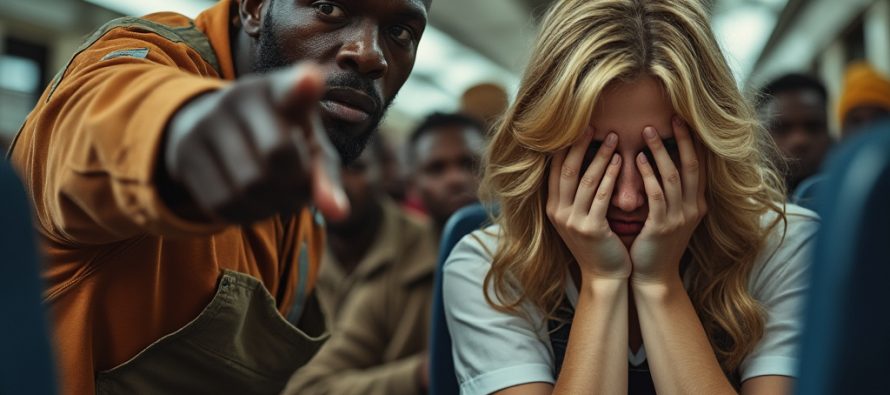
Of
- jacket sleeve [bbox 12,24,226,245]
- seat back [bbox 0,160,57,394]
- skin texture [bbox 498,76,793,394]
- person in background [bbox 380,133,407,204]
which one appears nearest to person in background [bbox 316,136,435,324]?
person in background [bbox 380,133,407,204]

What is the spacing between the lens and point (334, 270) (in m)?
2.87

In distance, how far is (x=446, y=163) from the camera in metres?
2.84

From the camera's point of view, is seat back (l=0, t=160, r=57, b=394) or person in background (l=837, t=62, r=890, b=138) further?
person in background (l=837, t=62, r=890, b=138)

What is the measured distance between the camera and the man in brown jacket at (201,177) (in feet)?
1.88

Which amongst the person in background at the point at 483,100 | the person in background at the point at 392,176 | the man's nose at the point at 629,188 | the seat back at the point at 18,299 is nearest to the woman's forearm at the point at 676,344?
the man's nose at the point at 629,188

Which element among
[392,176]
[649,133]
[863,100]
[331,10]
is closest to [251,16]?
[331,10]

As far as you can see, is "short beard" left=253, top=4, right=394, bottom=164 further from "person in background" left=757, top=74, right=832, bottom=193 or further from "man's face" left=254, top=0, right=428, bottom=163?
"person in background" left=757, top=74, right=832, bottom=193

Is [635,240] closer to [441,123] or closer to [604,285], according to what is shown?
[604,285]

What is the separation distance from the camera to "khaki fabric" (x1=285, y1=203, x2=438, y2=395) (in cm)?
228

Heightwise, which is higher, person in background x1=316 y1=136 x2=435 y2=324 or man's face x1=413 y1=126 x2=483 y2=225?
man's face x1=413 y1=126 x2=483 y2=225

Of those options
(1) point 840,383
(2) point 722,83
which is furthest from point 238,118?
(2) point 722,83

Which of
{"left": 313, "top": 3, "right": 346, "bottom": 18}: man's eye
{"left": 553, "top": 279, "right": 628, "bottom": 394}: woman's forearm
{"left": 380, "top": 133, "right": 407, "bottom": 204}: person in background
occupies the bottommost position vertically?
{"left": 380, "top": 133, "right": 407, "bottom": 204}: person in background

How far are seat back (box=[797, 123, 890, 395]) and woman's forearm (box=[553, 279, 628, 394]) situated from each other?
50 centimetres

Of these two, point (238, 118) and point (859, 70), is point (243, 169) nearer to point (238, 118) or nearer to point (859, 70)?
point (238, 118)
